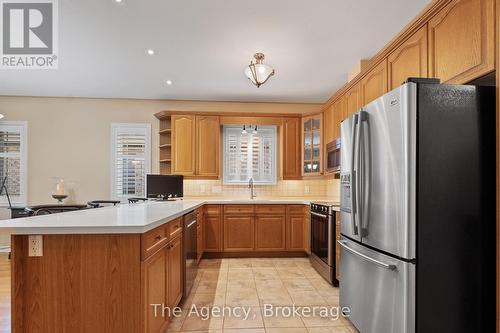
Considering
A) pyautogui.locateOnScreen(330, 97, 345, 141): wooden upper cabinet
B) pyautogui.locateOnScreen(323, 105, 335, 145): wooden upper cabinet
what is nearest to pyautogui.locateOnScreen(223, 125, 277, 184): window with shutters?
pyautogui.locateOnScreen(323, 105, 335, 145): wooden upper cabinet

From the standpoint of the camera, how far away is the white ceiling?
2.68 meters

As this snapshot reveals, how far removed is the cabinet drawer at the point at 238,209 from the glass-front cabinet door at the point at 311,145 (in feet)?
3.90

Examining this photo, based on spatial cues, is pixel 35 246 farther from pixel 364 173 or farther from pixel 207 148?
pixel 207 148

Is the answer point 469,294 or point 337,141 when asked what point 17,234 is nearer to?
point 469,294

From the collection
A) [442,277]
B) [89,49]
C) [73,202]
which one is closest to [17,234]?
[442,277]

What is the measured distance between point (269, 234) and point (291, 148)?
154cm

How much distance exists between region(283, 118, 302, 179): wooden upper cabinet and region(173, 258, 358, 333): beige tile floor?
1.47 m

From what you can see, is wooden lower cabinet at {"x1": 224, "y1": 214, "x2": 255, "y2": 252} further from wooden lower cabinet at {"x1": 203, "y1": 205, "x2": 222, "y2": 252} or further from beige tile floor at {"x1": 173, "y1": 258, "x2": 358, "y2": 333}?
beige tile floor at {"x1": 173, "y1": 258, "x2": 358, "y2": 333}

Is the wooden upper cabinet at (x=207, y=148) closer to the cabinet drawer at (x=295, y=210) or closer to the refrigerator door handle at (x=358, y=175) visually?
the cabinet drawer at (x=295, y=210)

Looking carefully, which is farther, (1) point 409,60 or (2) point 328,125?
(2) point 328,125

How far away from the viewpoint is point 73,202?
5.30m

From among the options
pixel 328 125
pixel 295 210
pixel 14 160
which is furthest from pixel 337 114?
pixel 14 160

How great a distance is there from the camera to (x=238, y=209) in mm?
4676

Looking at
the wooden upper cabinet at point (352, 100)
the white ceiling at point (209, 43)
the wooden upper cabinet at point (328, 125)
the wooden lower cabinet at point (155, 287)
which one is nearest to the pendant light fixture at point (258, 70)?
the white ceiling at point (209, 43)
